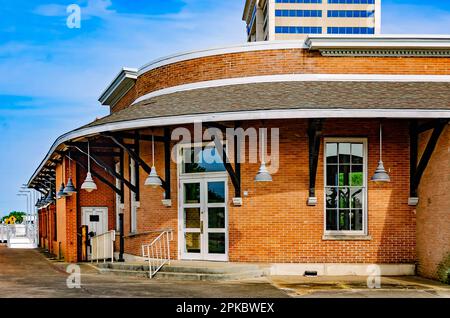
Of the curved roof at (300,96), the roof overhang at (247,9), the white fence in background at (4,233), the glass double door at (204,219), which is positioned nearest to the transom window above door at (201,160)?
the glass double door at (204,219)

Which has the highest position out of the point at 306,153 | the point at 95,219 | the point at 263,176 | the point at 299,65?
the point at 299,65

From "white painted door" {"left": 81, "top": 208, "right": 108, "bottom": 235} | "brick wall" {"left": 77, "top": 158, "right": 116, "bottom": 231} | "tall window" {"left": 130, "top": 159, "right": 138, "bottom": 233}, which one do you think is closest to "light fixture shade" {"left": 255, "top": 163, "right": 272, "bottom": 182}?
"tall window" {"left": 130, "top": 159, "right": 138, "bottom": 233}

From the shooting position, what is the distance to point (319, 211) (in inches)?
604

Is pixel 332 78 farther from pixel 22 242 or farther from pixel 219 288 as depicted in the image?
pixel 22 242

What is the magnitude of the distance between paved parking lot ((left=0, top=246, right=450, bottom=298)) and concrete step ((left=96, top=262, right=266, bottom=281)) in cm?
39

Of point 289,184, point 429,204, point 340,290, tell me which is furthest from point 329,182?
point 340,290

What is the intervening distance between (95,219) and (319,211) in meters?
9.93

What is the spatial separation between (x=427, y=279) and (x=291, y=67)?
6204 millimetres

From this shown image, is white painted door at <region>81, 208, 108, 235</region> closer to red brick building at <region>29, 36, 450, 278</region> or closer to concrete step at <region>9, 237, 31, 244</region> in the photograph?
red brick building at <region>29, 36, 450, 278</region>

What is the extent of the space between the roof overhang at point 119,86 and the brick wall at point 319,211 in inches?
258

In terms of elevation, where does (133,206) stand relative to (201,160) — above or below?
below

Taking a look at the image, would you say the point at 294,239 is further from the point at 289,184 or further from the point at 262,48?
the point at 262,48

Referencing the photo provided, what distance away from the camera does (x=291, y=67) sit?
16.8 m

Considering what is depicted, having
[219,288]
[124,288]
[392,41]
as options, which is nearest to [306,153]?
[392,41]
